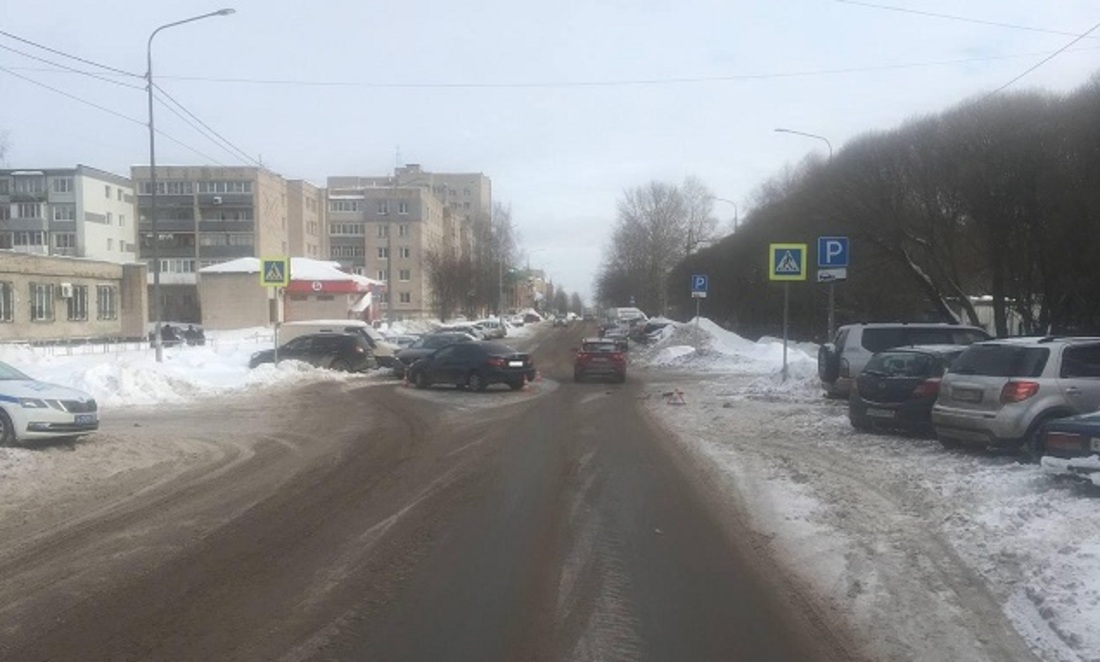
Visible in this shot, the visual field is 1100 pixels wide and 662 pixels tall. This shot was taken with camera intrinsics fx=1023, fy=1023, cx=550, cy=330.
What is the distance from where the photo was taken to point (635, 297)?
11294 centimetres

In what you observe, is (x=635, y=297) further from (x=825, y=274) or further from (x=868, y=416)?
(x=868, y=416)

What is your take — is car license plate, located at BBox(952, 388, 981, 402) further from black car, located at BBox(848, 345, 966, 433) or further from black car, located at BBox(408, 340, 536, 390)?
black car, located at BBox(408, 340, 536, 390)

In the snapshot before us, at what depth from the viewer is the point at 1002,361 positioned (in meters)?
12.8

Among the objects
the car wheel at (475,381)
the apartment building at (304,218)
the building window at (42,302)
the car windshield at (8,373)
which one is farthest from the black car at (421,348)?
the apartment building at (304,218)

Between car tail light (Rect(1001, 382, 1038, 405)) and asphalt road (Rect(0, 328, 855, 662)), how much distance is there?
3.78 m

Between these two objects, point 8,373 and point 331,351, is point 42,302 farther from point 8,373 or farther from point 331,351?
point 8,373

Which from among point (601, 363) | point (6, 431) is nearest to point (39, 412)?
point (6, 431)

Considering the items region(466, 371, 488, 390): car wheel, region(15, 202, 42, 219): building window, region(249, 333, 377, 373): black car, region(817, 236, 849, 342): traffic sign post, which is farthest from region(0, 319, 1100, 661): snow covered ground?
region(15, 202, 42, 219): building window

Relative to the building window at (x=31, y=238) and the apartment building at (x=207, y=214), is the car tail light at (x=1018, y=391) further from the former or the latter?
the building window at (x=31, y=238)

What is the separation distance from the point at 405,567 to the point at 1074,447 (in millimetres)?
6425

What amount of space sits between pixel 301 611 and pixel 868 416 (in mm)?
11269

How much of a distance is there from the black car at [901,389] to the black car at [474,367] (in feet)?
44.5

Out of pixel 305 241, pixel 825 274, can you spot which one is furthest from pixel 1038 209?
pixel 305 241

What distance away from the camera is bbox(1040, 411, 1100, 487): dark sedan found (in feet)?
30.4
